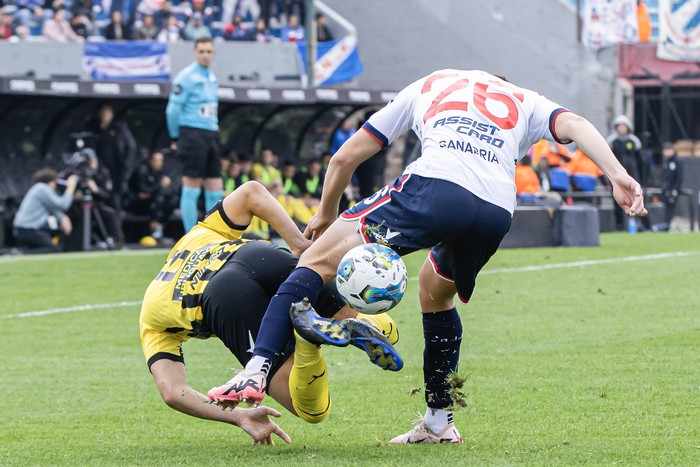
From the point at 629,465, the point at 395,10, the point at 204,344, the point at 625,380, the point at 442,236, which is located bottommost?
the point at 395,10

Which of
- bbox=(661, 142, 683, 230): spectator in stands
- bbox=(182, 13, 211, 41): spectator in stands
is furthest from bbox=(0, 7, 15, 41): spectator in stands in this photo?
bbox=(661, 142, 683, 230): spectator in stands

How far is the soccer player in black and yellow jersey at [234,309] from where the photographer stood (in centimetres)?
568

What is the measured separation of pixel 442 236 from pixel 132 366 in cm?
421

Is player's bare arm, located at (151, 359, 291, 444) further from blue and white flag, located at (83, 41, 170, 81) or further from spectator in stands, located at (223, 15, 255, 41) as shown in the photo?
spectator in stands, located at (223, 15, 255, 41)

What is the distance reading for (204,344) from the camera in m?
10.2

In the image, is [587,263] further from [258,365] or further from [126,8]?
[126,8]

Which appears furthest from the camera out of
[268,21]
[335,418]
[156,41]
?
[268,21]

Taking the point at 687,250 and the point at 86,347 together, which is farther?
the point at 687,250

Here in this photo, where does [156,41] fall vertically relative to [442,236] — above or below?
below

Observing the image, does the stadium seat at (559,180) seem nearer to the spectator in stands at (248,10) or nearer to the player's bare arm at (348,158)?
the spectator in stands at (248,10)

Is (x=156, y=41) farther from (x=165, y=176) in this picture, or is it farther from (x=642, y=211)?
(x=642, y=211)

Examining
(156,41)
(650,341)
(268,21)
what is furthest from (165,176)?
(650,341)

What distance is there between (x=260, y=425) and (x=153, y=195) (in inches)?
543

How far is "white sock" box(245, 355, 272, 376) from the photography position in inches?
205
